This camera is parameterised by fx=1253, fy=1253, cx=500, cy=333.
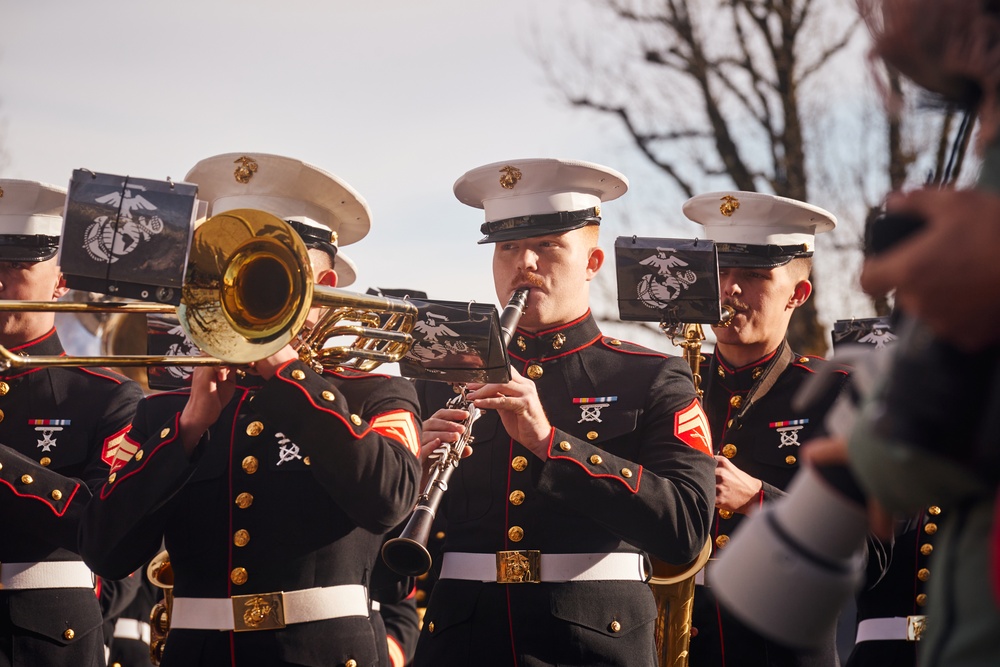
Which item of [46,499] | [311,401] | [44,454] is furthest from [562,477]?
[44,454]

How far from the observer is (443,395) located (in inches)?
210

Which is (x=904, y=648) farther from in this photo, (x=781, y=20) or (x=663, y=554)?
(x=781, y=20)

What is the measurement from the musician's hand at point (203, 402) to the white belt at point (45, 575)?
145 cm

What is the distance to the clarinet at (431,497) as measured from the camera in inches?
160

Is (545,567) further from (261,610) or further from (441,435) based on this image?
(261,610)

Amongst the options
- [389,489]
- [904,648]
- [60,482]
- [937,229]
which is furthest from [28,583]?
[937,229]

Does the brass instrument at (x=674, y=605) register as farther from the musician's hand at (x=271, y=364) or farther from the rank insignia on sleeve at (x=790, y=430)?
the musician's hand at (x=271, y=364)

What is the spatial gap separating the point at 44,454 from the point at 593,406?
95.4 inches

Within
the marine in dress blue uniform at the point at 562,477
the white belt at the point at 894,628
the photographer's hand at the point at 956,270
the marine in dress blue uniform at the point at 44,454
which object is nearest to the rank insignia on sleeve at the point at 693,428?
the marine in dress blue uniform at the point at 562,477

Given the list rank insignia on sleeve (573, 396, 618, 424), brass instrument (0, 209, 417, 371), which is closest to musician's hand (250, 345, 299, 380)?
brass instrument (0, 209, 417, 371)

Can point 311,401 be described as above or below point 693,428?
above

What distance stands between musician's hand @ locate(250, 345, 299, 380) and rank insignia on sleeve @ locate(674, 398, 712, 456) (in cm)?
157

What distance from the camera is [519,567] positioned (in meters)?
4.51

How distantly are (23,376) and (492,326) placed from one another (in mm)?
2601
